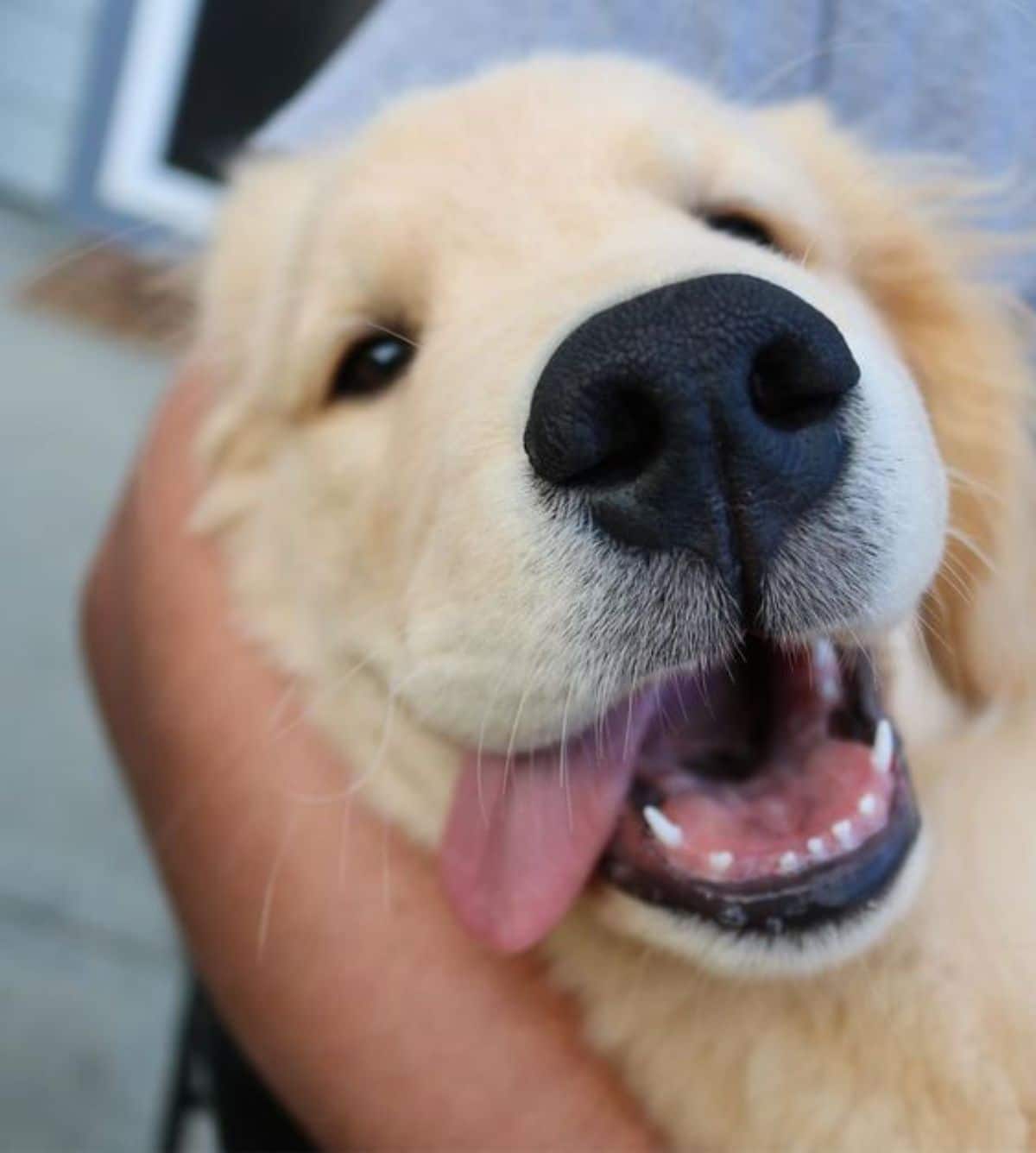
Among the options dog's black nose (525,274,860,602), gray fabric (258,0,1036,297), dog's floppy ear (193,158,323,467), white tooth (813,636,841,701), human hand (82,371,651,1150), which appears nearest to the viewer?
dog's black nose (525,274,860,602)

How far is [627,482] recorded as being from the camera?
93 cm

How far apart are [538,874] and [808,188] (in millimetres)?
848

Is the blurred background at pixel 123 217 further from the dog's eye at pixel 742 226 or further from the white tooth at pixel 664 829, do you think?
the white tooth at pixel 664 829

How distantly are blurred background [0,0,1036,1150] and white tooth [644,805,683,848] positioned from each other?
0.83 metres

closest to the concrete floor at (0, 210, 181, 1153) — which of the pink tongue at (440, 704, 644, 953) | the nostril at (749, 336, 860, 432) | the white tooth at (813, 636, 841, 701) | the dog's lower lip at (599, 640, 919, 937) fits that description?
the pink tongue at (440, 704, 644, 953)

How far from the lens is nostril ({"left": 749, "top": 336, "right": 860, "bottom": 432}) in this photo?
3.02 ft

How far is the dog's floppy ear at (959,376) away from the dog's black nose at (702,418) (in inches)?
15.1

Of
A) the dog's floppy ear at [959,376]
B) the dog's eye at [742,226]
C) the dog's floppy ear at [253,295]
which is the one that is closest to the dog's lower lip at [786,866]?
the dog's floppy ear at [959,376]

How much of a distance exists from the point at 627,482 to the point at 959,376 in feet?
2.29

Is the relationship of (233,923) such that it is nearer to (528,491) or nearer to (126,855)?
(528,491)

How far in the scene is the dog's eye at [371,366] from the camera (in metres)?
1.48

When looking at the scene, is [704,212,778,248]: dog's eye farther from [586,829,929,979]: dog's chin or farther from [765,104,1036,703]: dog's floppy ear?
[586,829,929,979]: dog's chin

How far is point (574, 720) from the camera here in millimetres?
1075

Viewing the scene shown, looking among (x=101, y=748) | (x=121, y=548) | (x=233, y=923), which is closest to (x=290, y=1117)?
(x=233, y=923)
